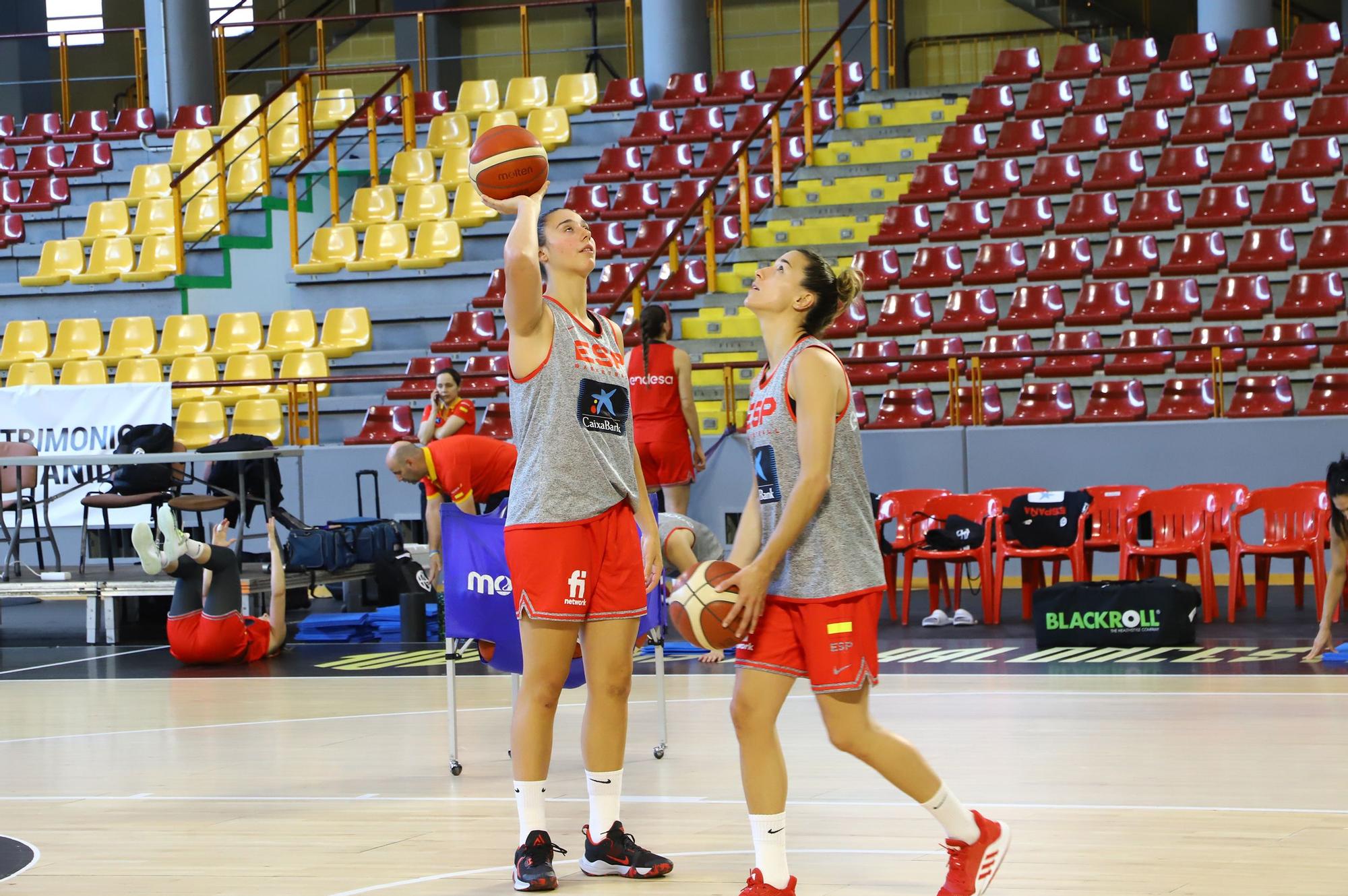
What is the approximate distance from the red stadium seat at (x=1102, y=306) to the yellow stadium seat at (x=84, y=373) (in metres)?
8.96

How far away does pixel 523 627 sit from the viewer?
4352mm

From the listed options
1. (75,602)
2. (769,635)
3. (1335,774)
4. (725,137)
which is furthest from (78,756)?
(725,137)

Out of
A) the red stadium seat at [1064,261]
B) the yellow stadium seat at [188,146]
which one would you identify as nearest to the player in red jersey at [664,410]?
the red stadium seat at [1064,261]

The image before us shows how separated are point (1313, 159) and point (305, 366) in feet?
30.2

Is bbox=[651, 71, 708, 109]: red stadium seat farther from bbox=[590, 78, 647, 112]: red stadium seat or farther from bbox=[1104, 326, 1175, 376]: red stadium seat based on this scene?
bbox=[1104, 326, 1175, 376]: red stadium seat

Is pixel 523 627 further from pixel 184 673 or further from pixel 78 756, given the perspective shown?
pixel 184 673

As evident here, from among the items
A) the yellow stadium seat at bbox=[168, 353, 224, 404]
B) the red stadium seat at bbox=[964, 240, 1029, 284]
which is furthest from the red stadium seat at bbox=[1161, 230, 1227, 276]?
the yellow stadium seat at bbox=[168, 353, 224, 404]

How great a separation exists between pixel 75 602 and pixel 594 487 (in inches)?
433

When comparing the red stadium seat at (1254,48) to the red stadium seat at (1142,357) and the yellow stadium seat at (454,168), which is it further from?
the yellow stadium seat at (454,168)

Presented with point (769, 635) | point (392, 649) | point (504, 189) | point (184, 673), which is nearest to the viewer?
point (769, 635)

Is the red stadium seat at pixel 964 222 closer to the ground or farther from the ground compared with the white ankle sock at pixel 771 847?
farther from the ground

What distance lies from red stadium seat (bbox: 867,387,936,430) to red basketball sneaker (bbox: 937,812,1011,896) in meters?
9.07

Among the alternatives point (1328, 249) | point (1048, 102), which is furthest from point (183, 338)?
point (1328, 249)

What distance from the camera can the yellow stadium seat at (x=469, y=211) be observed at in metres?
17.4
